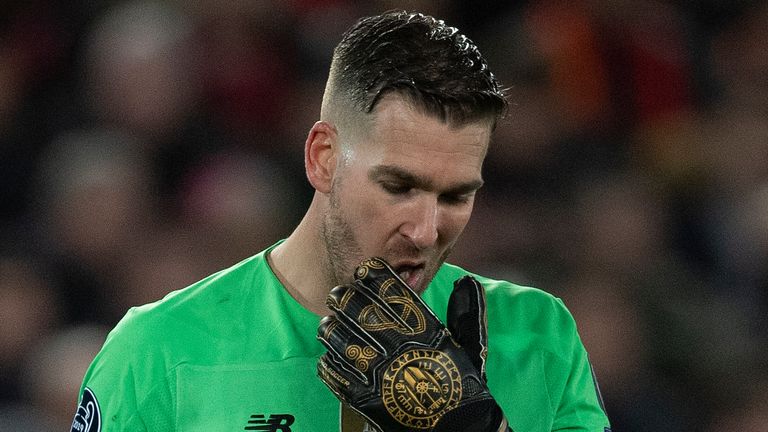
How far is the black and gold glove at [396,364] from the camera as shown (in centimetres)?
250

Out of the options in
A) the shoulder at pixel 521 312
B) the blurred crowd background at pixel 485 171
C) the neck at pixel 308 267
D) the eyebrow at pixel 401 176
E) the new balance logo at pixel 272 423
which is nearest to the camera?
the eyebrow at pixel 401 176

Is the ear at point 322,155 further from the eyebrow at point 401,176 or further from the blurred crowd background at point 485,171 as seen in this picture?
the blurred crowd background at point 485,171

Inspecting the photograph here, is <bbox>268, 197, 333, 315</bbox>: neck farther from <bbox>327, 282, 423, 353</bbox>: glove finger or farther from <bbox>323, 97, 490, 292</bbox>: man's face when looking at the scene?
<bbox>327, 282, 423, 353</bbox>: glove finger

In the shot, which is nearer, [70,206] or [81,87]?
[70,206]

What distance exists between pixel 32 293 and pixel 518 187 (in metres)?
2.31

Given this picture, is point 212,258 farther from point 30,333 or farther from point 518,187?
point 518,187

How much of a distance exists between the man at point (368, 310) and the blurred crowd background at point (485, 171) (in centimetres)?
217

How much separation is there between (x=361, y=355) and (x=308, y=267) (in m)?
0.45

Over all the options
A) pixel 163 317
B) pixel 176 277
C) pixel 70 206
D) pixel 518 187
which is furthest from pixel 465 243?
pixel 163 317

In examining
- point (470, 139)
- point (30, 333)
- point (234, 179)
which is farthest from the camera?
point (234, 179)

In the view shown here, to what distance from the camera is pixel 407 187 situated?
2639mm

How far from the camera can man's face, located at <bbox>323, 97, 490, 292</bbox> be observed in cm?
262

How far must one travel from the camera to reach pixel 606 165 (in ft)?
19.4

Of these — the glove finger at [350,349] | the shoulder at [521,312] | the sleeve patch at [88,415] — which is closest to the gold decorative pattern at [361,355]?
the glove finger at [350,349]
